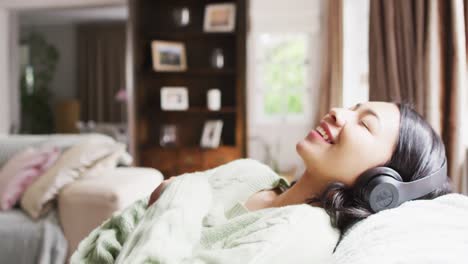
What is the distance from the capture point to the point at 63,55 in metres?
9.25

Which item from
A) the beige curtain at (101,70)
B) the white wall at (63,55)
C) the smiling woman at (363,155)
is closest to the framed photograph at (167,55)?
the smiling woman at (363,155)

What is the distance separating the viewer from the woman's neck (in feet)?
3.48

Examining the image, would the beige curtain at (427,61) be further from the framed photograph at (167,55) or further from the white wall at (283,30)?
the framed photograph at (167,55)

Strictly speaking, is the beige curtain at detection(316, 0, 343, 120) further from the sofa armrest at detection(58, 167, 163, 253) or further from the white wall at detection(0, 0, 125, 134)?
the white wall at detection(0, 0, 125, 134)

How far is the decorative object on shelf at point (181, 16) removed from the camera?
180 inches

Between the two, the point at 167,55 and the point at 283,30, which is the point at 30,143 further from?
the point at 283,30

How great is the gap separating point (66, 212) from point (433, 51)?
1771mm

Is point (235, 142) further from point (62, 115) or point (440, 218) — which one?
point (62, 115)

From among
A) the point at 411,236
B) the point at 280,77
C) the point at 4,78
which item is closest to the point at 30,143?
the point at 280,77

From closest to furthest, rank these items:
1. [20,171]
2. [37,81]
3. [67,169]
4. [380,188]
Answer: [380,188] → [67,169] → [20,171] → [37,81]

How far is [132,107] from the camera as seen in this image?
453 cm

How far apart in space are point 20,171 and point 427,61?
208cm

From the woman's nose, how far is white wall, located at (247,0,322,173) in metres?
3.29

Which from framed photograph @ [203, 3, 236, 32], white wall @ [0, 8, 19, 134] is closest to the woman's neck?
framed photograph @ [203, 3, 236, 32]
